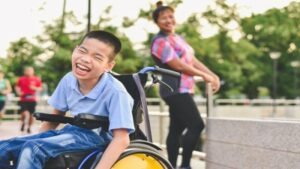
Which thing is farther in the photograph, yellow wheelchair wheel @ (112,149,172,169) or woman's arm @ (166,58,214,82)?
woman's arm @ (166,58,214,82)

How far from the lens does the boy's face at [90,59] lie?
9.80 ft

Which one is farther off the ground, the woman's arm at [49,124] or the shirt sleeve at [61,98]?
the shirt sleeve at [61,98]

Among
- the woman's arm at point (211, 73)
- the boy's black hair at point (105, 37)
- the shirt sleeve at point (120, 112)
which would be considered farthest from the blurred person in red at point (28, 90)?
the shirt sleeve at point (120, 112)

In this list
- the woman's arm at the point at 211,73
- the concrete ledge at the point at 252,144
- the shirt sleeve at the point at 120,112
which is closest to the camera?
the shirt sleeve at the point at 120,112

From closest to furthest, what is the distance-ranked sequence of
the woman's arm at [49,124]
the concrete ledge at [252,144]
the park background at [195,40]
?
the woman's arm at [49,124] → the concrete ledge at [252,144] → the park background at [195,40]

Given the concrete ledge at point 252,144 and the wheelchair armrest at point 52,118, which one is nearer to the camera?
the wheelchair armrest at point 52,118

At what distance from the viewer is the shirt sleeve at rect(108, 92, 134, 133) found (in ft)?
9.45

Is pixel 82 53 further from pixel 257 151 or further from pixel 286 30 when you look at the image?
pixel 286 30

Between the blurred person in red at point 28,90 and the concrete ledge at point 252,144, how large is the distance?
7.95 m

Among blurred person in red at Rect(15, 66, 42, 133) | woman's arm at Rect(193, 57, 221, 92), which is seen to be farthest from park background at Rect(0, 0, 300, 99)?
woman's arm at Rect(193, 57, 221, 92)

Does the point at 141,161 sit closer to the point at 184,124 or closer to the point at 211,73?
the point at 184,124

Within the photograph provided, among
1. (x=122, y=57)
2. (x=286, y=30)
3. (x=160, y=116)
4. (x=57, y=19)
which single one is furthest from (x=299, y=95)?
(x=160, y=116)

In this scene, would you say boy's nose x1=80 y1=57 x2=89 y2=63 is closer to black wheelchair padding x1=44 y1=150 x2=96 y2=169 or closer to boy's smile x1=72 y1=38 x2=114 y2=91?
boy's smile x1=72 y1=38 x2=114 y2=91

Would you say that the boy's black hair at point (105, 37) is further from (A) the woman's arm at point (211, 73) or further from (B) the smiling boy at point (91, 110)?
(A) the woman's arm at point (211, 73)
